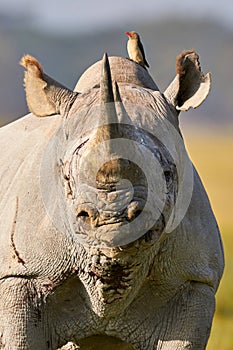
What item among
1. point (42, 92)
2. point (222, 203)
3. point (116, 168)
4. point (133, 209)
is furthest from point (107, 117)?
point (222, 203)

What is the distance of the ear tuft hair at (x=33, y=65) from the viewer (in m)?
6.28

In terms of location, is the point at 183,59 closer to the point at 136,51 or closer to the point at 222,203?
the point at 136,51

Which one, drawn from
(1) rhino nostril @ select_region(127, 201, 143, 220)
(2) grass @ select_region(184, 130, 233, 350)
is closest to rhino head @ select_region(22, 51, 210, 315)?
(1) rhino nostril @ select_region(127, 201, 143, 220)

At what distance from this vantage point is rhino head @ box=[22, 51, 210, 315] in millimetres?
5359

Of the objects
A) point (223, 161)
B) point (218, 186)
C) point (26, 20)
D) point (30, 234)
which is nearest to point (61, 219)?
point (30, 234)

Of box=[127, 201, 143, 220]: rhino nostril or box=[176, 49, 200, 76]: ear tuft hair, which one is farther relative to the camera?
box=[176, 49, 200, 76]: ear tuft hair

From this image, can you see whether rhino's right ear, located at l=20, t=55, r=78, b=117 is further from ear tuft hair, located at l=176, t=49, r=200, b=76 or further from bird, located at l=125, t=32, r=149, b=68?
bird, located at l=125, t=32, r=149, b=68

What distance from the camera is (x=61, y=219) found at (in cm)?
615

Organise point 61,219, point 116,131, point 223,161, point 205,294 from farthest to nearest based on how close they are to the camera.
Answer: point 223,161
point 205,294
point 61,219
point 116,131

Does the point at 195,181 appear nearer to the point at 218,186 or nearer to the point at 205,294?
the point at 205,294

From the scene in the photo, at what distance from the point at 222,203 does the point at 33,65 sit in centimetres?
2562

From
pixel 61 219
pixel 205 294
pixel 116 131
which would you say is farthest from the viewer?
pixel 205 294

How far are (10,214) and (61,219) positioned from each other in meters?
0.55

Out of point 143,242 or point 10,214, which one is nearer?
point 143,242
